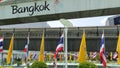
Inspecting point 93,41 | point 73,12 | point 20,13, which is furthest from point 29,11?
point 93,41

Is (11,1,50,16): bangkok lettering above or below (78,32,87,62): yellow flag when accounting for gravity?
above

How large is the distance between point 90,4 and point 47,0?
1.40m

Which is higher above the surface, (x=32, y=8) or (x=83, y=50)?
(x=32, y=8)

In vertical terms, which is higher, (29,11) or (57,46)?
(29,11)

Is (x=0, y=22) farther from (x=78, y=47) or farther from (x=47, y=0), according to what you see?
(x=78, y=47)

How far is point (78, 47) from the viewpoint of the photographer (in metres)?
23.0

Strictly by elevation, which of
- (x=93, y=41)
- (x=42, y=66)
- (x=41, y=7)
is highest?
(x=41, y=7)

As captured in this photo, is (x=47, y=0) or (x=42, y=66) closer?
(x=47, y=0)

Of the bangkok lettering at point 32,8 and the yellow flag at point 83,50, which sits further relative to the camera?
the yellow flag at point 83,50

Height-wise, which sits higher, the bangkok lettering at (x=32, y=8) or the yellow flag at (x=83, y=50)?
the bangkok lettering at (x=32, y=8)

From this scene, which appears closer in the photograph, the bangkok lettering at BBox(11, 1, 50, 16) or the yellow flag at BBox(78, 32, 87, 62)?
the bangkok lettering at BBox(11, 1, 50, 16)

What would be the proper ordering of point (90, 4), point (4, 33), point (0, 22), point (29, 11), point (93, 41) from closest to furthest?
point (90, 4)
point (29, 11)
point (0, 22)
point (93, 41)
point (4, 33)

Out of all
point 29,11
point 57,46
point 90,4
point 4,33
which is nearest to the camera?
point 90,4

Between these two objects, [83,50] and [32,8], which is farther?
[83,50]
